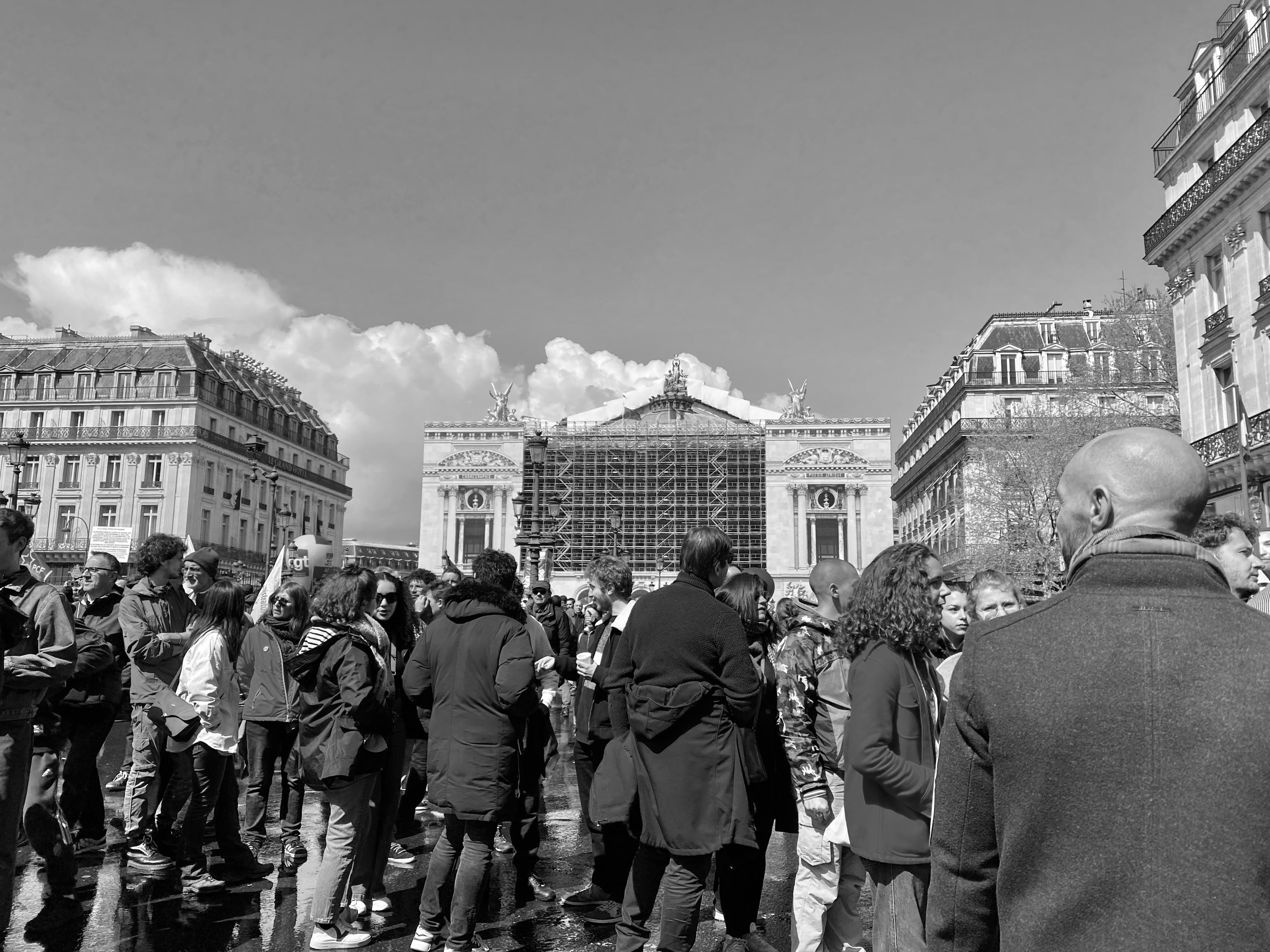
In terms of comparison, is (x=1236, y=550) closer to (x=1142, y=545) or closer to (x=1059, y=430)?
(x=1142, y=545)

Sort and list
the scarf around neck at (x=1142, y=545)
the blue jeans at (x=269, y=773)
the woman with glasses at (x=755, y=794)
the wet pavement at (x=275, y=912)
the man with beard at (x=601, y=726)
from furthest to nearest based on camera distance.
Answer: the blue jeans at (x=269, y=773) → the man with beard at (x=601, y=726) → the wet pavement at (x=275, y=912) → the woman with glasses at (x=755, y=794) → the scarf around neck at (x=1142, y=545)

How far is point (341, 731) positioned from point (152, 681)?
2181 millimetres

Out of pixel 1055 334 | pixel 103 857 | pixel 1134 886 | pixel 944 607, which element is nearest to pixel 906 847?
pixel 944 607

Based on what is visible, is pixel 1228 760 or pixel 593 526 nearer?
pixel 1228 760

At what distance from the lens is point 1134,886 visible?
1.61 metres

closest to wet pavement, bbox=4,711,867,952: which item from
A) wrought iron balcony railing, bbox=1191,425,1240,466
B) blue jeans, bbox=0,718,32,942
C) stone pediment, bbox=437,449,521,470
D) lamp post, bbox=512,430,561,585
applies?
blue jeans, bbox=0,718,32,942

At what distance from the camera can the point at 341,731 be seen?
479 centimetres

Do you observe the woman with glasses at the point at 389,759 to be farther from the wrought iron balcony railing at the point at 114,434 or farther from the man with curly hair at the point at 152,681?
the wrought iron balcony railing at the point at 114,434

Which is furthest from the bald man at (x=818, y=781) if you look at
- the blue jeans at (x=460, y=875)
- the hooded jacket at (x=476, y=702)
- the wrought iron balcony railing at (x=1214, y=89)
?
the wrought iron balcony railing at (x=1214, y=89)

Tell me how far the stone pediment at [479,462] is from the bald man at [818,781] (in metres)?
64.8

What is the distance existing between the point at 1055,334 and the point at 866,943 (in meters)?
52.3

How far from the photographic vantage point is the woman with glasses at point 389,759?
518 cm

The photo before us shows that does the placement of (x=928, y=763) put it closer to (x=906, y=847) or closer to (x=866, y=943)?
(x=906, y=847)

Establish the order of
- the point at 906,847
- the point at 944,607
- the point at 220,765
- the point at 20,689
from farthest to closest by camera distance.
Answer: the point at 220,765 → the point at 944,607 → the point at 20,689 → the point at 906,847
